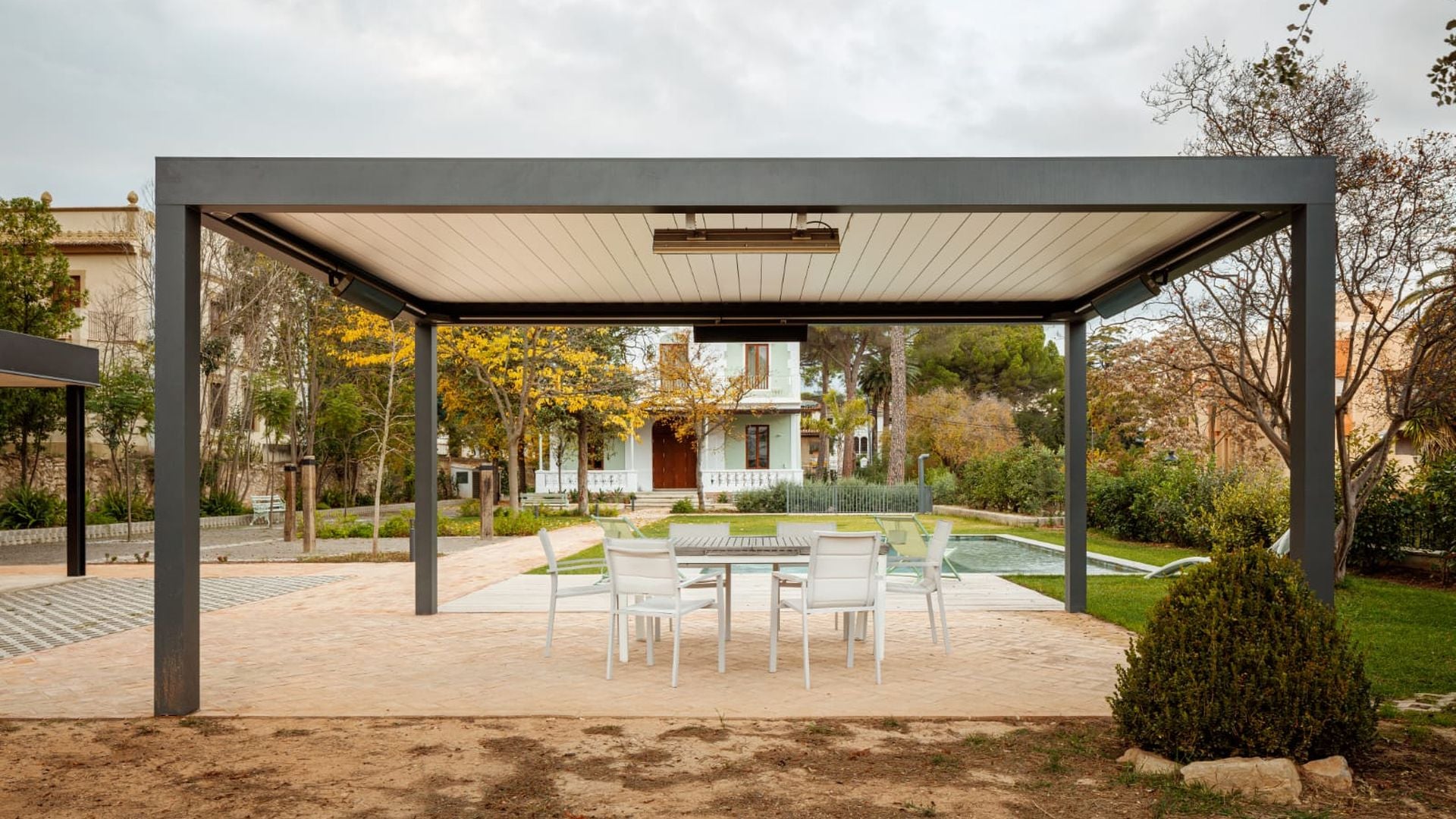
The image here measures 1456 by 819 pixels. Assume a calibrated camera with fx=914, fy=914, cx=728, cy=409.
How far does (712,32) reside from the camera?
22.6 metres

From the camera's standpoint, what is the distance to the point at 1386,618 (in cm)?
764

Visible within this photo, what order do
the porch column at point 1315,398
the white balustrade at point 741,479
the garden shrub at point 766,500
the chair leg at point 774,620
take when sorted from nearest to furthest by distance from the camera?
the porch column at point 1315,398 < the chair leg at point 774,620 < the garden shrub at point 766,500 < the white balustrade at point 741,479

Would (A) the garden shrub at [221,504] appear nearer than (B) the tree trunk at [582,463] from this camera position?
Yes

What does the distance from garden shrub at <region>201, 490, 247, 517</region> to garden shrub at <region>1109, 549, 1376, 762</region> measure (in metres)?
18.8

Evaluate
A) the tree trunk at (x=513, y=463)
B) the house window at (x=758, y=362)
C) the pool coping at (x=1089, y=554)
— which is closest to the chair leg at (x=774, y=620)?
the pool coping at (x=1089, y=554)

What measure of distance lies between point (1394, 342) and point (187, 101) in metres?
26.2

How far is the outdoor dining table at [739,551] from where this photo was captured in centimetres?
577

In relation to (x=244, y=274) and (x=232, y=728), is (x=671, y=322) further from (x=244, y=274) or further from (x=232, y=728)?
(x=244, y=274)

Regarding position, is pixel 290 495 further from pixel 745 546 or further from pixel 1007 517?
pixel 1007 517

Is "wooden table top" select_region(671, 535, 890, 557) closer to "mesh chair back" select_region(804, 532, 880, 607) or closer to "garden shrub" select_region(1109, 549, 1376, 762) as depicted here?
"mesh chair back" select_region(804, 532, 880, 607)

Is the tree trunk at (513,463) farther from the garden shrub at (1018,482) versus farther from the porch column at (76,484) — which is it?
the garden shrub at (1018,482)

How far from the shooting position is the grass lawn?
5.56 metres

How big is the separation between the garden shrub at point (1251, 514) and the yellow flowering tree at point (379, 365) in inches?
423

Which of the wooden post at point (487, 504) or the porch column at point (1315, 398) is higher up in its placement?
the porch column at point (1315, 398)
